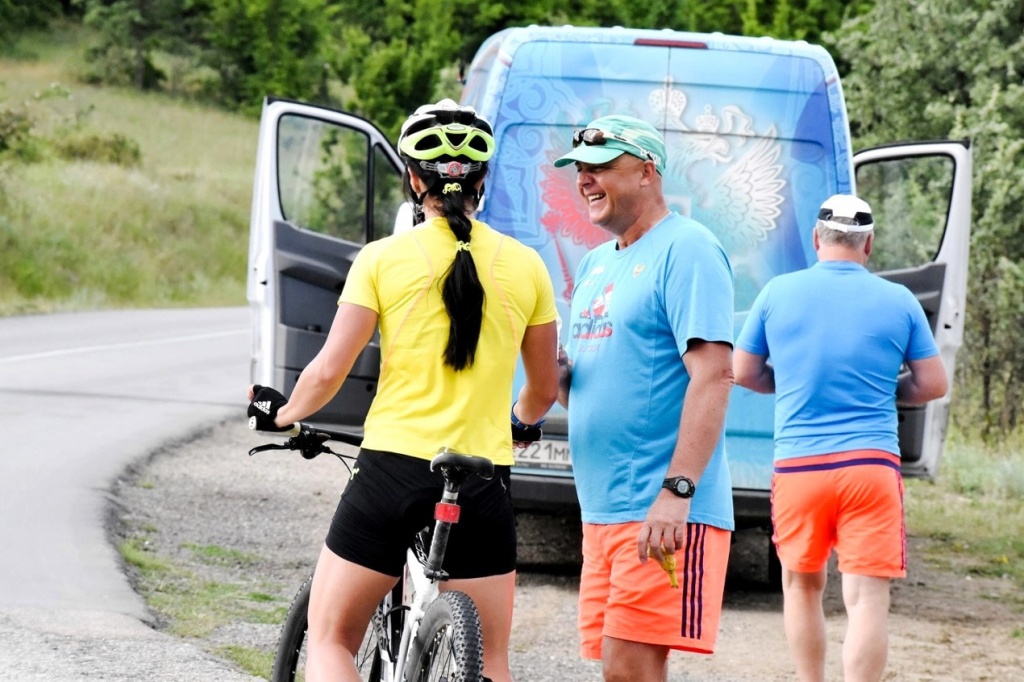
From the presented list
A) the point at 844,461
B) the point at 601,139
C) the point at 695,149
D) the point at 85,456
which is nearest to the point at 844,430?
the point at 844,461

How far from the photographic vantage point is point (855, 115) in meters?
19.2

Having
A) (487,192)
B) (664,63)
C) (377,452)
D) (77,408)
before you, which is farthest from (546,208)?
(77,408)

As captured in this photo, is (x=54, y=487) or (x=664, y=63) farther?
(x=54, y=487)

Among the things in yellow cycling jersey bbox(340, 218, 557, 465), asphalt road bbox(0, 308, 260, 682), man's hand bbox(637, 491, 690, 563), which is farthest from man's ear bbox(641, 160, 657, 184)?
asphalt road bbox(0, 308, 260, 682)

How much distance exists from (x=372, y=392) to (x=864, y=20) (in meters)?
12.7

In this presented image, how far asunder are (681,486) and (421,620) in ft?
2.26

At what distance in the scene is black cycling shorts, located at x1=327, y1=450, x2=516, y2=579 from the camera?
377 cm

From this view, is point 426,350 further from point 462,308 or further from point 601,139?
point 601,139

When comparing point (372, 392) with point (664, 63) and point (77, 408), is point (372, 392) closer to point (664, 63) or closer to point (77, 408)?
point (664, 63)

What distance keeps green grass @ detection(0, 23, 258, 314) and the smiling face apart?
20.9 m

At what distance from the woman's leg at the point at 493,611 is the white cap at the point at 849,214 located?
7.22ft

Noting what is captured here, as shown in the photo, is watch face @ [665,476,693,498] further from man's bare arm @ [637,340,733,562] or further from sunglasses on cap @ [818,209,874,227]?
sunglasses on cap @ [818,209,874,227]

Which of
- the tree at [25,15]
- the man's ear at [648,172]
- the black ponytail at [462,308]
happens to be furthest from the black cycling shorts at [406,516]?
the tree at [25,15]

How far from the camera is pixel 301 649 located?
452 centimetres
